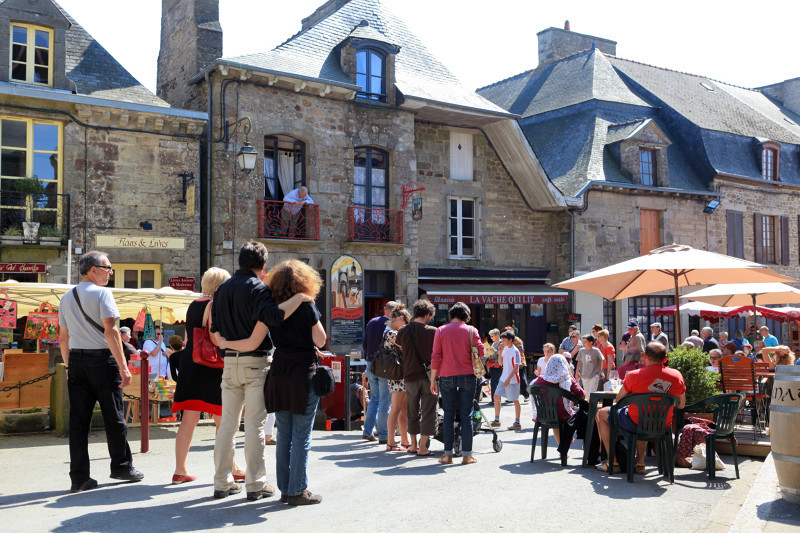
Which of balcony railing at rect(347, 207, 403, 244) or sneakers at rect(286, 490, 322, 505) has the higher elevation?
balcony railing at rect(347, 207, 403, 244)

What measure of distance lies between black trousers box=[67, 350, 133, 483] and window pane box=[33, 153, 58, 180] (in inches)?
375

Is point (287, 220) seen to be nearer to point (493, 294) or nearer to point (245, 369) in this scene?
point (493, 294)

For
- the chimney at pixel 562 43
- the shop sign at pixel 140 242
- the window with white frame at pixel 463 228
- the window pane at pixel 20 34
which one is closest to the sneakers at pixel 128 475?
the shop sign at pixel 140 242

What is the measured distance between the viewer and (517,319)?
20.2 metres

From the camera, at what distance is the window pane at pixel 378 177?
17.9 metres

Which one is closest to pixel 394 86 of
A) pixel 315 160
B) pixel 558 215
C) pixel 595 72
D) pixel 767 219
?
pixel 315 160

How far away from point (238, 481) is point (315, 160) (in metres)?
11.3

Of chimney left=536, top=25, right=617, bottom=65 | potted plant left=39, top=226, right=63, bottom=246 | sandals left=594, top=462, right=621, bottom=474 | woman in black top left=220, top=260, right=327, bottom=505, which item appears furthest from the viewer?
chimney left=536, top=25, right=617, bottom=65

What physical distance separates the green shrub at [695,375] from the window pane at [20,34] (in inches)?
484

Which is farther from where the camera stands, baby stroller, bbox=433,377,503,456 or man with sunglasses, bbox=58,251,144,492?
baby stroller, bbox=433,377,503,456

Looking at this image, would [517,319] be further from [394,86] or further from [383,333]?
[383,333]

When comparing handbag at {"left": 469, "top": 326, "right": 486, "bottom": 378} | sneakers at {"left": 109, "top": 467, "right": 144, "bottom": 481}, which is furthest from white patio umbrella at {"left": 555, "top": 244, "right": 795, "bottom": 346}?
sneakers at {"left": 109, "top": 467, "right": 144, "bottom": 481}

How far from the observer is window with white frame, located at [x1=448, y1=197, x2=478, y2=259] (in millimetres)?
19797

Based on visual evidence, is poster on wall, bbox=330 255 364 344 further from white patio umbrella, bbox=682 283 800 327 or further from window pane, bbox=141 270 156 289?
white patio umbrella, bbox=682 283 800 327
